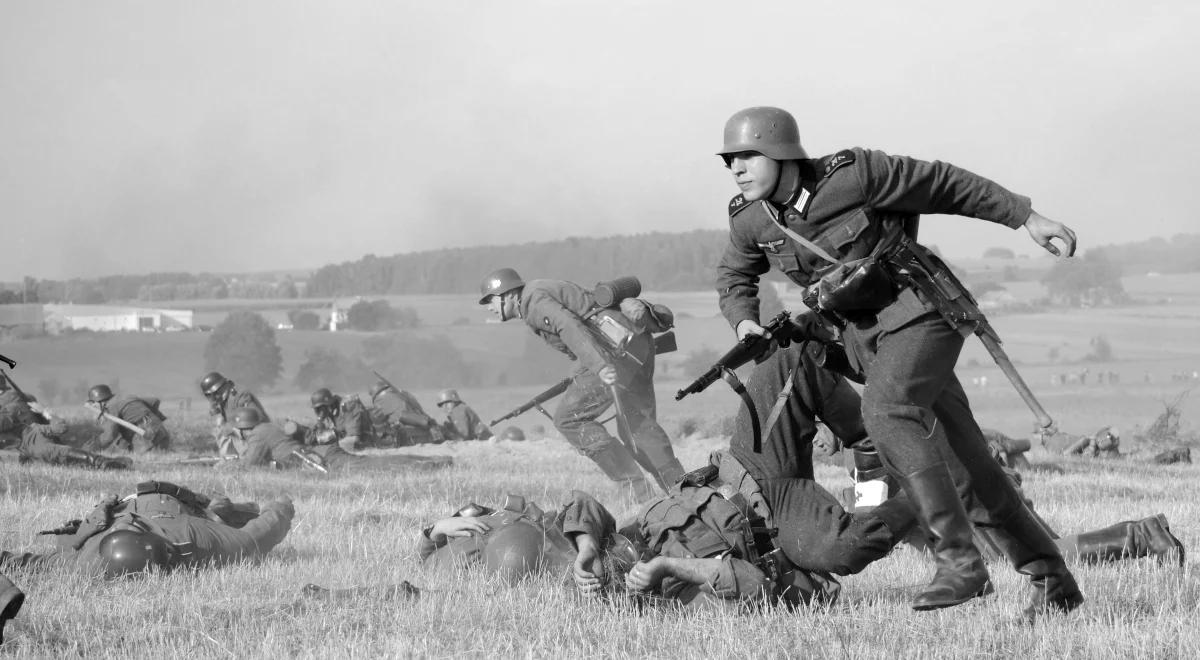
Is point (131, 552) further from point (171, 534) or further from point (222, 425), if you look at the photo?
point (222, 425)

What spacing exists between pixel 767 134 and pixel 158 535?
3.65 meters

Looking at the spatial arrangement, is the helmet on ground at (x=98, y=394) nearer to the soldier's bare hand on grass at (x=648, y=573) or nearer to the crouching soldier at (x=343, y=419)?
the crouching soldier at (x=343, y=419)

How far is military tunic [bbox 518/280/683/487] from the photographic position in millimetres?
11703

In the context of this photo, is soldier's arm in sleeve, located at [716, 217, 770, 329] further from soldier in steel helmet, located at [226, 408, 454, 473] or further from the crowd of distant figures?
Answer: the crowd of distant figures

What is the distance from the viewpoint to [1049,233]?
5461mm

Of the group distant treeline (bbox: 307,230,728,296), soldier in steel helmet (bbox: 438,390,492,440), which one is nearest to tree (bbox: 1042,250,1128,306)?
distant treeline (bbox: 307,230,728,296)

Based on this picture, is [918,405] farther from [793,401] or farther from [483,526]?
[483,526]

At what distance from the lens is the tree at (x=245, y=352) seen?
47.7m

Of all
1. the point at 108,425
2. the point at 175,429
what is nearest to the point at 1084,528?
the point at 108,425

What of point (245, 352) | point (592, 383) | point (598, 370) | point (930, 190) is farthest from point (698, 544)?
point (245, 352)

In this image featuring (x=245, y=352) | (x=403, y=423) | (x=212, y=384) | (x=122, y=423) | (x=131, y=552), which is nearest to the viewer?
(x=131, y=552)

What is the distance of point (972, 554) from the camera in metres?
5.27

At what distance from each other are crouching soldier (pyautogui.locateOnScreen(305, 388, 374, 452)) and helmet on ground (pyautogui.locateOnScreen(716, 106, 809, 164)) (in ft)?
46.4

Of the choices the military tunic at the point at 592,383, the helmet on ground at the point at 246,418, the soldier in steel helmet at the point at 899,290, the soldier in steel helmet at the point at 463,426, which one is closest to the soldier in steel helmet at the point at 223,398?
the helmet on ground at the point at 246,418
